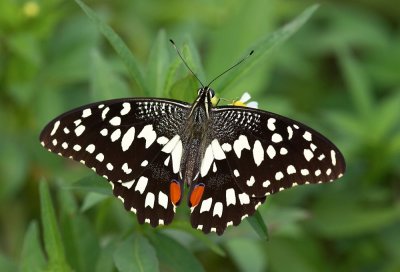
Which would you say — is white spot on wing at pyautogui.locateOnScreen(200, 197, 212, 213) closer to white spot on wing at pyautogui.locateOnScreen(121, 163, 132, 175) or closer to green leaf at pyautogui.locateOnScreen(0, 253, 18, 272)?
white spot on wing at pyautogui.locateOnScreen(121, 163, 132, 175)

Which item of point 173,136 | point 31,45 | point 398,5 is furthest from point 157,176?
point 398,5

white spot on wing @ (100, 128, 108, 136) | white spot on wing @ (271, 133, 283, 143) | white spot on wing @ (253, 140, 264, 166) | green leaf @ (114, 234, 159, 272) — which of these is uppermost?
white spot on wing @ (100, 128, 108, 136)

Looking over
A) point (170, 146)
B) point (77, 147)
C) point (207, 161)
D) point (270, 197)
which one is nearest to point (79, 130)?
point (77, 147)

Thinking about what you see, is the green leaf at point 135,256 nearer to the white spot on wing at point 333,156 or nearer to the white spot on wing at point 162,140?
the white spot on wing at point 162,140

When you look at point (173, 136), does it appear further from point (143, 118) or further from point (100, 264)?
point (100, 264)

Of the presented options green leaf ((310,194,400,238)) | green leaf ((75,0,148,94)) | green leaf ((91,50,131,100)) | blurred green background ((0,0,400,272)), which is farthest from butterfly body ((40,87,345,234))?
green leaf ((310,194,400,238))

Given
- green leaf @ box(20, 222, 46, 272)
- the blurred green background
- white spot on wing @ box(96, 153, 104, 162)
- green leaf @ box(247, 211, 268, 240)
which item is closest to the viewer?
green leaf @ box(247, 211, 268, 240)
